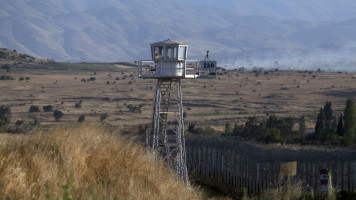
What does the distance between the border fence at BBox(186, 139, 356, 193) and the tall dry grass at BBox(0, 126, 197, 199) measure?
15.7 meters

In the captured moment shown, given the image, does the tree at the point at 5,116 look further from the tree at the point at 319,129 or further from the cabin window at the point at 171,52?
the cabin window at the point at 171,52

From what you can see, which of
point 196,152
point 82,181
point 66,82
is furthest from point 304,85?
point 82,181

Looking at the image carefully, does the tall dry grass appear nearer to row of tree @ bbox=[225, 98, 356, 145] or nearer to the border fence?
the border fence

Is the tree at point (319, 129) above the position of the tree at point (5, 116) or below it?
above

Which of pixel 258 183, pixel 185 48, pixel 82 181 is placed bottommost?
pixel 258 183

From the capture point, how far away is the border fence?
1300 inches

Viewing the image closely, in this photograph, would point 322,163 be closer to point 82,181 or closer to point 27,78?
point 82,181

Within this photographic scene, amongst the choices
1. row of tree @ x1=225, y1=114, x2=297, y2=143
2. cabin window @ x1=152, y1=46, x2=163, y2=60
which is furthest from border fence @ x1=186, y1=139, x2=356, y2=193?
cabin window @ x1=152, y1=46, x2=163, y2=60

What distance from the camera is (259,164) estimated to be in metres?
35.1

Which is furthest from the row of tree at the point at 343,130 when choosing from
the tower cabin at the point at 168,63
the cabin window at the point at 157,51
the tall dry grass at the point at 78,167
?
the tall dry grass at the point at 78,167

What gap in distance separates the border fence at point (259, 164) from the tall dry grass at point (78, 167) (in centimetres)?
1569

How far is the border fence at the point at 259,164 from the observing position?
33031 millimetres

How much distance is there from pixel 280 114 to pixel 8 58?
88.1m

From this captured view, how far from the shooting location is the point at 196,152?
1631 inches
